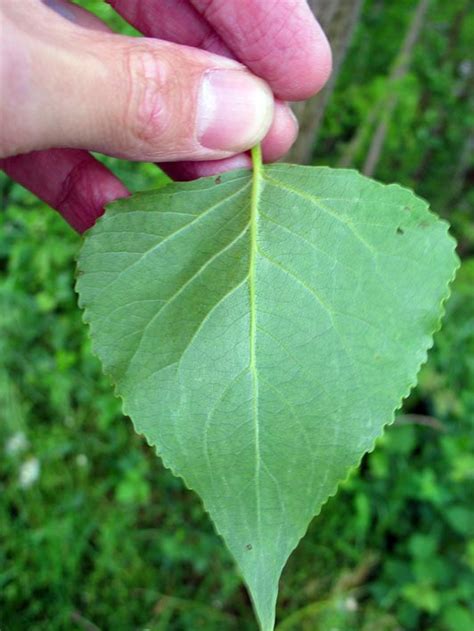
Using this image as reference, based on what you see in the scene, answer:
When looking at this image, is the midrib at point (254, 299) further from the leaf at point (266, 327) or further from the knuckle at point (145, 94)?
the knuckle at point (145, 94)

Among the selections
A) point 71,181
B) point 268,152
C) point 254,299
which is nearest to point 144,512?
point 71,181

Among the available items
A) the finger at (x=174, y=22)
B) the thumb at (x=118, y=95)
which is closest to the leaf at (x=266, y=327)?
the thumb at (x=118, y=95)

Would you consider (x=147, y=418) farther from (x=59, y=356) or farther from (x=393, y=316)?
(x=59, y=356)

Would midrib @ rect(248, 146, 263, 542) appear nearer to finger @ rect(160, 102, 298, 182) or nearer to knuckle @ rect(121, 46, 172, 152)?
finger @ rect(160, 102, 298, 182)

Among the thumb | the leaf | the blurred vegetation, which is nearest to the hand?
the thumb

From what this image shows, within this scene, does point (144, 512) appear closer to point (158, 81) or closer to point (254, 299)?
point (254, 299)

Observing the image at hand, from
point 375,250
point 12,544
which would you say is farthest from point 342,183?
point 12,544

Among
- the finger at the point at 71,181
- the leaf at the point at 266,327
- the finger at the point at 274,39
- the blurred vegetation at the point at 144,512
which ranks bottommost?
the blurred vegetation at the point at 144,512
